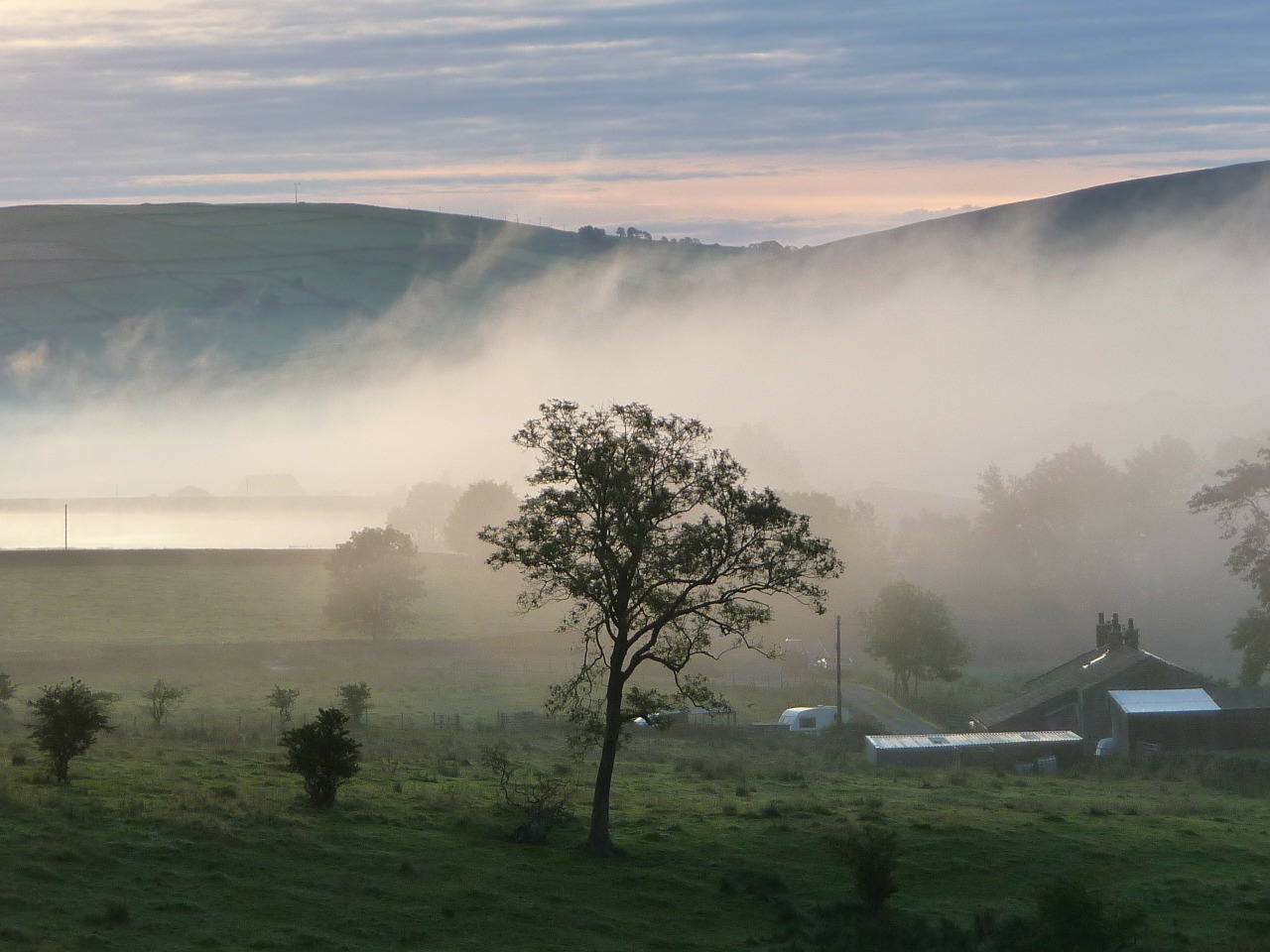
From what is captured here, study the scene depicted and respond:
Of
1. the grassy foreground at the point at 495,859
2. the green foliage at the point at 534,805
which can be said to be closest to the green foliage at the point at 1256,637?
the grassy foreground at the point at 495,859

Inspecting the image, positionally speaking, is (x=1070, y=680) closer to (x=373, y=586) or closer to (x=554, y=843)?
(x=554, y=843)

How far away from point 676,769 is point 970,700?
39582 mm

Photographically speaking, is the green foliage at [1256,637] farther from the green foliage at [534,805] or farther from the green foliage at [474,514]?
the green foliage at [474,514]

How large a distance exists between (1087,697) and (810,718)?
50.1 feet

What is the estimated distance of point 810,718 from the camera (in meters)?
74.8

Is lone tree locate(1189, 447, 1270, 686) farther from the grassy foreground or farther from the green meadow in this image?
the grassy foreground

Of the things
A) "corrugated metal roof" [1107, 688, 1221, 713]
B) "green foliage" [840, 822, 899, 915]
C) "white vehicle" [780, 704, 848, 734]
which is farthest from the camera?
"white vehicle" [780, 704, 848, 734]

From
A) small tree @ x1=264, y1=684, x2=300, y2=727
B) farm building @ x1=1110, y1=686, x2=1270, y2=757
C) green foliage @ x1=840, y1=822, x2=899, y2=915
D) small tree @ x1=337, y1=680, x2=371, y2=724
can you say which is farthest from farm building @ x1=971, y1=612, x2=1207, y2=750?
green foliage @ x1=840, y1=822, x2=899, y2=915

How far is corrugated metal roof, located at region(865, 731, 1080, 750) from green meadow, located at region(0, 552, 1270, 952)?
2015 millimetres

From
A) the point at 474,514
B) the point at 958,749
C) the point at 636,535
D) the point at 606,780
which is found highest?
the point at 474,514

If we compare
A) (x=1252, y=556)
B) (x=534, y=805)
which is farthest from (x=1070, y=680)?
(x=534, y=805)

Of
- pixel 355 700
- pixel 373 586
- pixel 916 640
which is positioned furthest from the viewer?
pixel 373 586

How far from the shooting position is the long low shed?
210 feet

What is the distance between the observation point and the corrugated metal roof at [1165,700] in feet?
226
